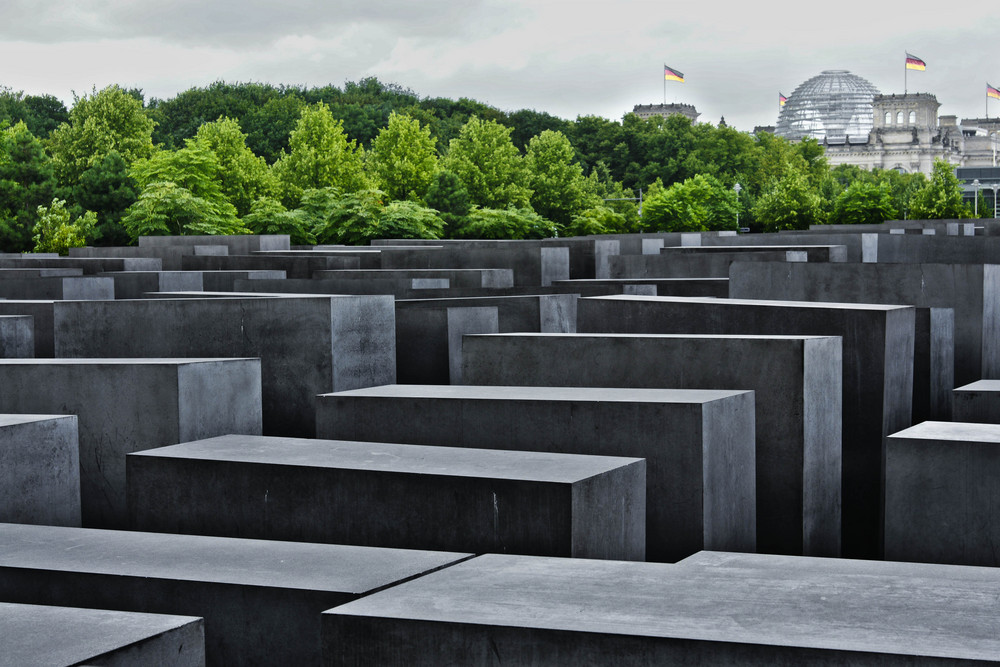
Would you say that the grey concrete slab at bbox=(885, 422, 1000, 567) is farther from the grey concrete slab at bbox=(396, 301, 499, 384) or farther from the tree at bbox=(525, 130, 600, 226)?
the tree at bbox=(525, 130, 600, 226)

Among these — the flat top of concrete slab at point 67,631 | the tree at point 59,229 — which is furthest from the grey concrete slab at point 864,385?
the tree at point 59,229

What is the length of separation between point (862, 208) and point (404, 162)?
1975 centimetres

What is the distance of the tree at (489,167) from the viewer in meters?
56.2

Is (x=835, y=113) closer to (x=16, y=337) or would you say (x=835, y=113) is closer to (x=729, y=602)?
(x=16, y=337)

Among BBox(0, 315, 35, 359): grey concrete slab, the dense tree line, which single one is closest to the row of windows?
the dense tree line

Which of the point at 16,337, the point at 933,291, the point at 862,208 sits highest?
the point at 862,208

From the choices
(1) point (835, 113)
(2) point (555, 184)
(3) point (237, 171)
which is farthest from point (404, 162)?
(1) point (835, 113)

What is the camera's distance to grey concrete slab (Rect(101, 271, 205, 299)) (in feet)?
55.9

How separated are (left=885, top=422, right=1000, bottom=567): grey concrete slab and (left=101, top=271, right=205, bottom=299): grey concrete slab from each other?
12.0 metres

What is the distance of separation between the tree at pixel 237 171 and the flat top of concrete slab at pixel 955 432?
→ 46463 millimetres

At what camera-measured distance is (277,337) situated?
35.0ft

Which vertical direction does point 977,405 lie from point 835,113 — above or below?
below

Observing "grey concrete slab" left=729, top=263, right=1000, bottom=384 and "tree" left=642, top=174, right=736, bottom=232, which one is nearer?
"grey concrete slab" left=729, top=263, right=1000, bottom=384

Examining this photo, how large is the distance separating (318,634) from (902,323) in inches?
258
